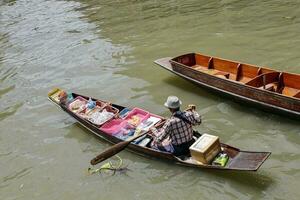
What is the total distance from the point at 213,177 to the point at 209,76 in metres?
4.22

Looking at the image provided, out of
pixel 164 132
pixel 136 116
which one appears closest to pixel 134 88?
pixel 136 116

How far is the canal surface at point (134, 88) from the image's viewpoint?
33.1 ft

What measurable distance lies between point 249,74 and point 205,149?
16.7ft

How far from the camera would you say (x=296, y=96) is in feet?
37.6

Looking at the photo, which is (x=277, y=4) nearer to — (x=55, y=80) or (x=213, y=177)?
(x=55, y=80)

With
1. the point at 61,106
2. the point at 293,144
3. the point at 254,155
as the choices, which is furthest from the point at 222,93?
the point at 61,106

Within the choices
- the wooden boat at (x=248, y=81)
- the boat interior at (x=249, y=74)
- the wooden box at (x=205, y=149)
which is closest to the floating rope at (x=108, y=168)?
the wooden box at (x=205, y=149)

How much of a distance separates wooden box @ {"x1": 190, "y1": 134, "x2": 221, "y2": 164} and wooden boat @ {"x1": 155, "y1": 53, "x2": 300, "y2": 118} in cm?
255

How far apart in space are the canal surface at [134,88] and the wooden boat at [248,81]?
1.60 feet

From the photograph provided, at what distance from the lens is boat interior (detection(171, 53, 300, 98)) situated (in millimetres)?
12367

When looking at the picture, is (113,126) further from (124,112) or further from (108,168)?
(108,168)

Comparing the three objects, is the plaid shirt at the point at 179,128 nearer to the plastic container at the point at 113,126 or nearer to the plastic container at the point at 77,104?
the plastic container at the point at 113,126

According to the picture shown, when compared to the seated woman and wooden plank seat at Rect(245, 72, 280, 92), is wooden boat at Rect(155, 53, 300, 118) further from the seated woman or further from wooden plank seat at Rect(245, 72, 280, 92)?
the seated woman

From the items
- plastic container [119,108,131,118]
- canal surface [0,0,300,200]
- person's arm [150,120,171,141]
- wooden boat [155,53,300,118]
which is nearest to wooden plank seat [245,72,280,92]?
wooden boat [155,53,300,118]
